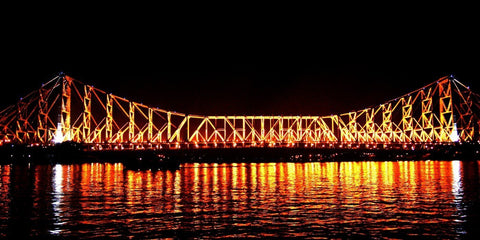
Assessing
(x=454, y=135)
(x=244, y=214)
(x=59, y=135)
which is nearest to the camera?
(x=244, y=214)

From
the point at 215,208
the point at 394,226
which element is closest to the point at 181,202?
the point at 215,208

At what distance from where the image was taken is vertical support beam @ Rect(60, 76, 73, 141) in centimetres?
7950

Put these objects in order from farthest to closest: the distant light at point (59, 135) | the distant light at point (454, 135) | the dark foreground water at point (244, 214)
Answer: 1. the distant light at point (59, 135)
2. the distant light at point (454, 135)
3. the dark foreground water at point (244, 214)

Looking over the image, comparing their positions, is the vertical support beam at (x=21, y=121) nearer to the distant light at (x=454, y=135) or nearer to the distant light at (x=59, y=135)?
the distant light at (x=59, y=135)

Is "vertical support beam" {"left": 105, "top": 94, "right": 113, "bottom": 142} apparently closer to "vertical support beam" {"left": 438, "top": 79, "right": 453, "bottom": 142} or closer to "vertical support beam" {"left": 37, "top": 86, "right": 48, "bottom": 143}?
"vertical support beam" {"left": 37, "top": 86, "right": 48, "bottom": 143}

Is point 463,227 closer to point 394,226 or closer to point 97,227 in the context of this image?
point 394,226

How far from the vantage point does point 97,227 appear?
593 inches

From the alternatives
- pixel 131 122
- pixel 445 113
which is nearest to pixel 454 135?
pixel 445 113

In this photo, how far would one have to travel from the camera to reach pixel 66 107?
8150cm

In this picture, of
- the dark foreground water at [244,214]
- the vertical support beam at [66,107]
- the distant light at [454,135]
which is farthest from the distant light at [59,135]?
the distant light at [454,135]

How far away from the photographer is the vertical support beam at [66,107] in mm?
79500

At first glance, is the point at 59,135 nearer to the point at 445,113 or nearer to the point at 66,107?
the point at 66,107

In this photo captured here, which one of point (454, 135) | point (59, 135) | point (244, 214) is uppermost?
point (59, 135)

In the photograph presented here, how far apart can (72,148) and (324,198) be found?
63.1 metres
